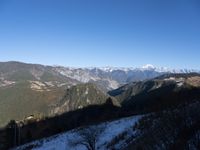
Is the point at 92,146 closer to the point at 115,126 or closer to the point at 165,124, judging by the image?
the point at 115,126

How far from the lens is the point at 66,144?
45.3 m

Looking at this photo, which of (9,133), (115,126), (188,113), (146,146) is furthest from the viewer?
(9,133)

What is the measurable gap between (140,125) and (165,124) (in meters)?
21.7

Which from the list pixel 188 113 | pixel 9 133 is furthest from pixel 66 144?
pixel 9 133

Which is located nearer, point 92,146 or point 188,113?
point 188,113

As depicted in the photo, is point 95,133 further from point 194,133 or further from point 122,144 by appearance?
point 194,133

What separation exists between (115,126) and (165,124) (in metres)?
30.2

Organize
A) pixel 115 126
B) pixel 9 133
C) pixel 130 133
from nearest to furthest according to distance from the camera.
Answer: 1. pixel 130 133
2. pixel 115 126
3. pixel 9 133

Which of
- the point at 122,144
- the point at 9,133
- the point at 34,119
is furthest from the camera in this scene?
the point at 34,119

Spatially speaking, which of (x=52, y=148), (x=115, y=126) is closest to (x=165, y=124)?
(x=115, y=126)

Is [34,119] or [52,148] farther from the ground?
[52,148]

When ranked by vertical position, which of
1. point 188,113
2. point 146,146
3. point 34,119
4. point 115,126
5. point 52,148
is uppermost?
point 188,113

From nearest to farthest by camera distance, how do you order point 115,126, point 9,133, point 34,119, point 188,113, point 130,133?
point 188,113
point 130,133
point 115,126
point 9,133
point 34,119

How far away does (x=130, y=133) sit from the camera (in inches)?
1438
